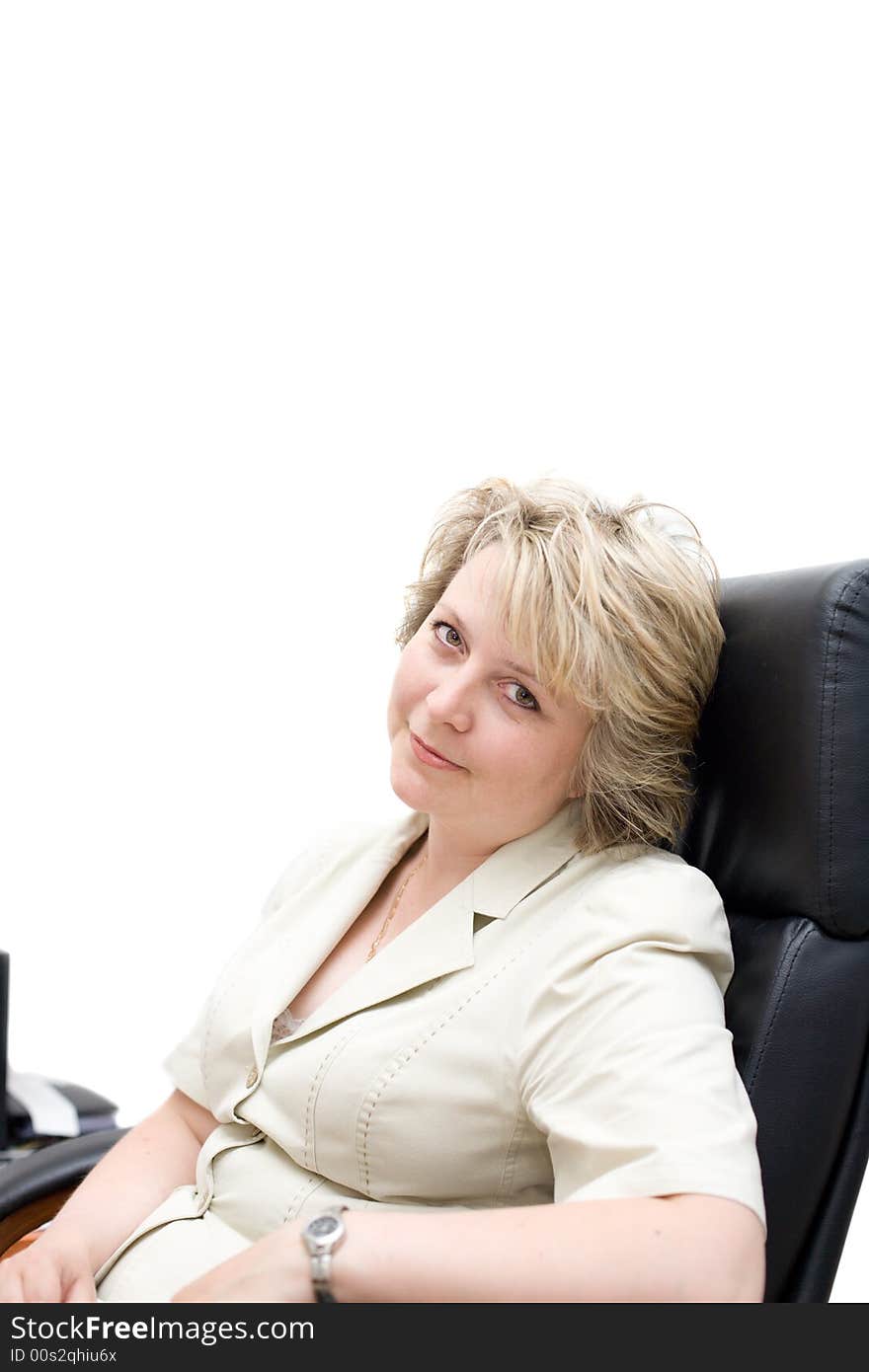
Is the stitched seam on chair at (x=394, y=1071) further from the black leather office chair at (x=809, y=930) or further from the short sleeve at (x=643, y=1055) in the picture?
the black leather office chair at (x=809, y=930)

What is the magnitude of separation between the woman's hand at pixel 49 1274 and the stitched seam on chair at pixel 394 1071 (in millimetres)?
409

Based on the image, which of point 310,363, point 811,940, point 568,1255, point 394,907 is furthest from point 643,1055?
point 310,363

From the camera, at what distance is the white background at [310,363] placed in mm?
2330

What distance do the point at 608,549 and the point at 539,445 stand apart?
1251mm

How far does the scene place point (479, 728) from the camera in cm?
136

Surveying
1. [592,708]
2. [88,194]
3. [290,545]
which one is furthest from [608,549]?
[88,194]

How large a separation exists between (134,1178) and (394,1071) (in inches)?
20.7

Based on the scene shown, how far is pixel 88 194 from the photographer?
8.88ft

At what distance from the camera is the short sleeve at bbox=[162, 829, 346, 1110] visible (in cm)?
163

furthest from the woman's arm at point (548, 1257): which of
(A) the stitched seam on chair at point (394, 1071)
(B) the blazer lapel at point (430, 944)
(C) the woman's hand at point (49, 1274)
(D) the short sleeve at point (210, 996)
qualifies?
(D) the short sleeve at point (210, 996)

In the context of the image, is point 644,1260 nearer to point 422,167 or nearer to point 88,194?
point 422,167

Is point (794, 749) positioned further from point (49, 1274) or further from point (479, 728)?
point (49, 1274)

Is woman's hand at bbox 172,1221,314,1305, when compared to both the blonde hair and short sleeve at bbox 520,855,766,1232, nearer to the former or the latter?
short sleeve at bbox 520,855,766,1232

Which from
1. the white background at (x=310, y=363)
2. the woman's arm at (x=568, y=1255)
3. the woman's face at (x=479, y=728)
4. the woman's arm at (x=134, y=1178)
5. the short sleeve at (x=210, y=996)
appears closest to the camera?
the woman's arm at (x=568, y=1255)
